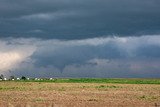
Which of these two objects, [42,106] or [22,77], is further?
[22,77]

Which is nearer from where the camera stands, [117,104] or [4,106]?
[4,106]

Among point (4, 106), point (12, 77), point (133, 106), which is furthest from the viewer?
point (12, 77)

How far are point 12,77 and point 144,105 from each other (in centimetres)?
12925

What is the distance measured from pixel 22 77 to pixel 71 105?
419 ft

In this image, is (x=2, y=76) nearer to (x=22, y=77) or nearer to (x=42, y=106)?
(x=22, y=77)

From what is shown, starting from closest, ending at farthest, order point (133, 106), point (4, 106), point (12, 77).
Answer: point (4, 106), point (133, 106), point (12, 77)

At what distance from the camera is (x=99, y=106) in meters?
34.3

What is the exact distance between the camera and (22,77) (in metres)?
160

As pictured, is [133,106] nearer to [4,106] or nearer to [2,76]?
[4,106]

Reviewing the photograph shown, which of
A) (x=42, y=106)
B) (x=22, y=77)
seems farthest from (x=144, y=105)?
(x=22, y=77)

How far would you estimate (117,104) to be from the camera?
3584 centimetres

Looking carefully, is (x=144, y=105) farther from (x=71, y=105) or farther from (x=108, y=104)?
(x=71, y=105)

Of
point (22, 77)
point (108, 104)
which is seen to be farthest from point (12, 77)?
point (108, 104)

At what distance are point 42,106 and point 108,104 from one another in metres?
6.94
